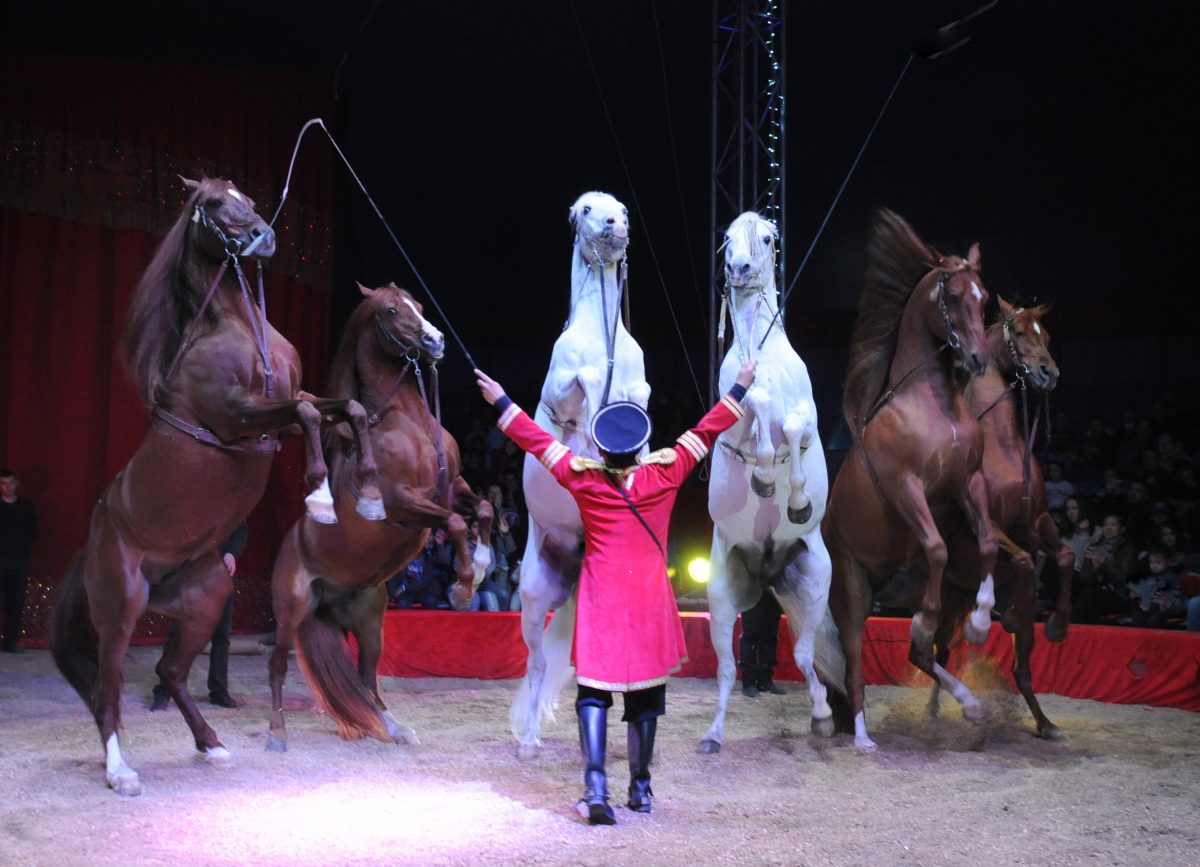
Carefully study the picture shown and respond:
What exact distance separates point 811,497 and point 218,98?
7857 mm

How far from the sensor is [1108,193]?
13742 mm

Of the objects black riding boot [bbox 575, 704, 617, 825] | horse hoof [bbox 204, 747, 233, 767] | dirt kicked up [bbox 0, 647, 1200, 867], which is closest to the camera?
dirt kicked up [bbox 0, 647, 1200, 867]

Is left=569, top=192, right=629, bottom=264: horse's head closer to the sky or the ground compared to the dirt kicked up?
closer to the sky

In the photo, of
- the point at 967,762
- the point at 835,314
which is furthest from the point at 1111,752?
the point at 835,314

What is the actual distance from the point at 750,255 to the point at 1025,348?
1752mm

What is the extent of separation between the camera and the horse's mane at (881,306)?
6.52 m

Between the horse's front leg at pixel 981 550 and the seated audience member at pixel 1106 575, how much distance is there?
3.40m

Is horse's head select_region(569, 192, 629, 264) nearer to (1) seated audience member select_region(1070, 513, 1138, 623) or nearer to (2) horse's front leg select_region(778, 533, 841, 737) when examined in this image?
(2) horse's front leg select_region(778, 533, 841, 737)

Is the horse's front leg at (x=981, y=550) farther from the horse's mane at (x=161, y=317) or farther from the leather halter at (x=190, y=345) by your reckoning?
the horse's mane at (x=161, y=317)

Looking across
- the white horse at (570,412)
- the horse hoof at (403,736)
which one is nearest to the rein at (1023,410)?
the white horse at (570,412)

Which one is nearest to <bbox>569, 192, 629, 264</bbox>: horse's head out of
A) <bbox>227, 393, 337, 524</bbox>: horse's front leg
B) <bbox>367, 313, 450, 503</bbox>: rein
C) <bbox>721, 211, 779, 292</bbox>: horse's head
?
<bbox>721, 211, 779, 292</bbox>: horse's head

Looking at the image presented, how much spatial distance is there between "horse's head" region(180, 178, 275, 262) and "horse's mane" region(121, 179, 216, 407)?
0.18 ft

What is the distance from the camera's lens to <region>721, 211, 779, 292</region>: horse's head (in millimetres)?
6352

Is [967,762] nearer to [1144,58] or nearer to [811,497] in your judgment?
[811,497]
